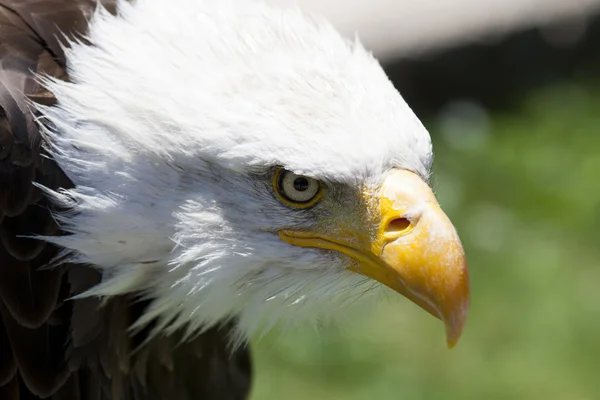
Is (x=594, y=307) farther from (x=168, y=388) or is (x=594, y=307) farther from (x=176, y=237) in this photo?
(x=176, y=237)

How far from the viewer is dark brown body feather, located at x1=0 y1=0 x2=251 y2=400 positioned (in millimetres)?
2686

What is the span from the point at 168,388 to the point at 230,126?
45.1 inches

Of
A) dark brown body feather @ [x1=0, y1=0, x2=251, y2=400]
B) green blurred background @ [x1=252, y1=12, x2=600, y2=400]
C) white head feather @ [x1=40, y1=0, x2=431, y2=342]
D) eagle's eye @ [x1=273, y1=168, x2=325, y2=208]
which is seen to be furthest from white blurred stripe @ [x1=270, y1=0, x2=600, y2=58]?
eagle's eye @ [x1=273, y1=168, x2=325, y2=208]

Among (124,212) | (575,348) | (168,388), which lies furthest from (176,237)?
(575,348)

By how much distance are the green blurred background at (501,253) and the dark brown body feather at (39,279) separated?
4.10ft

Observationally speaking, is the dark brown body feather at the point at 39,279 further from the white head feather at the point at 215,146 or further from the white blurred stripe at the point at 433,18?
the white blurred stripe at the point at 433,18

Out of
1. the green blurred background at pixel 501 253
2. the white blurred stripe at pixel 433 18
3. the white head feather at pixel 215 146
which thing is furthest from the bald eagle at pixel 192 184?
the white blurred stripe at pixel 433 18

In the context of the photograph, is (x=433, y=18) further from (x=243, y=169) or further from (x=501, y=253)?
(x=243, y=169)

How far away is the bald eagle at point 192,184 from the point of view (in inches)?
98.3

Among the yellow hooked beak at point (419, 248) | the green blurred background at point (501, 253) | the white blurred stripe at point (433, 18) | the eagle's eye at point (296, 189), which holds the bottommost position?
the green blurred background at point (501, 253)

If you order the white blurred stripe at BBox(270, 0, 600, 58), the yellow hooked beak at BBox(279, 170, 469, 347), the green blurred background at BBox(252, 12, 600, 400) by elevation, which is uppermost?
the yellow hooked beak at BBox(279, 170, 469, 347)

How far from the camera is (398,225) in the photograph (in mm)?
2545

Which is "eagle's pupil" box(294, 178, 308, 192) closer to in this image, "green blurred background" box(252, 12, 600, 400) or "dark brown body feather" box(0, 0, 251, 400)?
"dark brown body feather" box(0, 0, 251, 400)

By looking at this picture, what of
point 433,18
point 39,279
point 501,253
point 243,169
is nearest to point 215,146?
point 243,169
